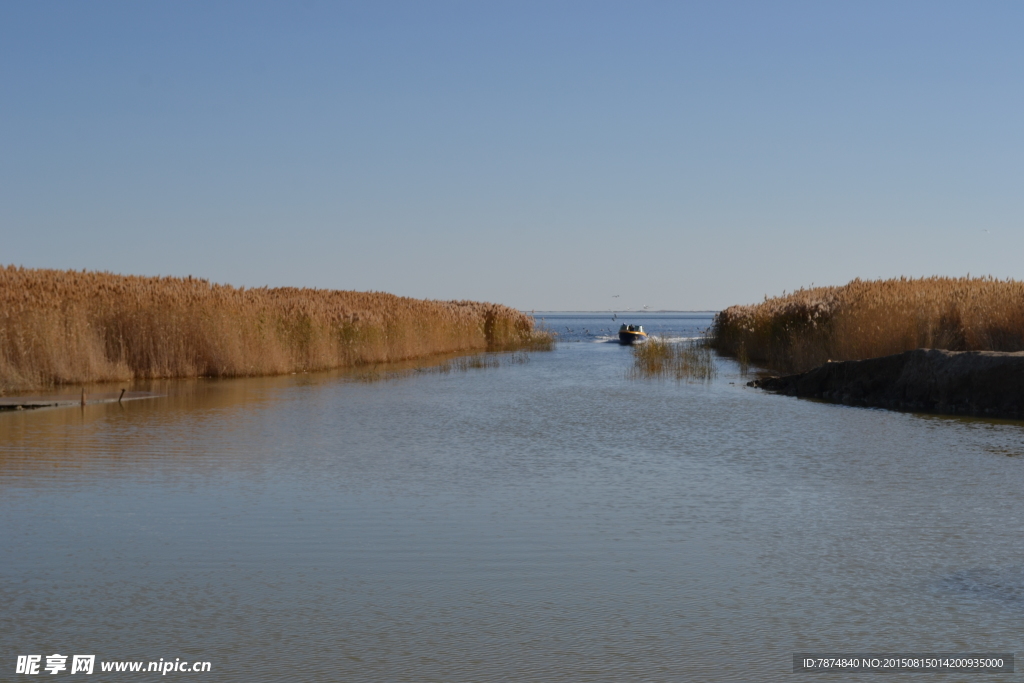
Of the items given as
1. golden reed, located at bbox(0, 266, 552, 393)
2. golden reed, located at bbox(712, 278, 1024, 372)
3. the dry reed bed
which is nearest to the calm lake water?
golden reed, located at bbox(0, 266, 552, 393)

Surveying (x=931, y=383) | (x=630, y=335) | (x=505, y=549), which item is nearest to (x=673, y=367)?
(x=931, y=383)

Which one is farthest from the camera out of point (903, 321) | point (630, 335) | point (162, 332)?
point (630, 335)

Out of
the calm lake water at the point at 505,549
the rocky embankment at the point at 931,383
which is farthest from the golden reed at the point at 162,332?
the rocky embankment at the point at 931,383

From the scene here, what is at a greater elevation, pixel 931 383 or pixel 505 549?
pixel 931 383

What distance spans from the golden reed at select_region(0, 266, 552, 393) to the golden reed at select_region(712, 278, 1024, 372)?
1043 cm

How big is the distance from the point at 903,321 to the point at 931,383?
4.21 metres

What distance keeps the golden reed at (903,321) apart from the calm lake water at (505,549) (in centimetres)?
648

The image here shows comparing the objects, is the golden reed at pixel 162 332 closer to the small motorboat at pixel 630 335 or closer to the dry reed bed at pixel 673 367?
the dry reed bed at pixel 673 367

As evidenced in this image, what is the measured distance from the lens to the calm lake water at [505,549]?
3.75 metres

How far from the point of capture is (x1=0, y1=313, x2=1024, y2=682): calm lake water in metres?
3.75

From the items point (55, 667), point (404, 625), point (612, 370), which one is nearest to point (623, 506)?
point (404, 625)

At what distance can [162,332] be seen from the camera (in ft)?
59.4

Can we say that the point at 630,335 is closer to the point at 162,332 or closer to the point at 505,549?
the point at 162,332

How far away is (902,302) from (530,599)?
14930 millimetres
